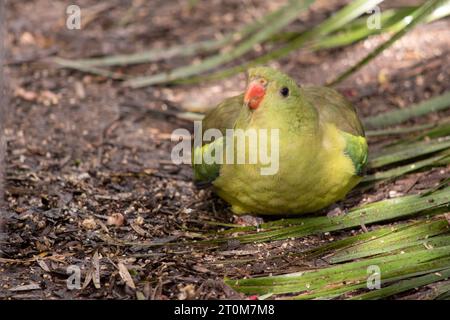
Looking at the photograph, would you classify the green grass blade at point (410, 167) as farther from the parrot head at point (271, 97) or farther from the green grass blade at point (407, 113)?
the parrot head at point (271, 97)

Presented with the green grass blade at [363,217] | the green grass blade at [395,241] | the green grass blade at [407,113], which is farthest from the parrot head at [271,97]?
the green grass blade at [407,113]

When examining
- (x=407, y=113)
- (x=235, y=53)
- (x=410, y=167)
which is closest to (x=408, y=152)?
(x=410, y=167)

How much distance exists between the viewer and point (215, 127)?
4.64 m

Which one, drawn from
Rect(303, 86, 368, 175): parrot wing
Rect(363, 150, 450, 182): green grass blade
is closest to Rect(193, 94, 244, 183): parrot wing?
Rect(303, 86, 368, 175): parrot wing

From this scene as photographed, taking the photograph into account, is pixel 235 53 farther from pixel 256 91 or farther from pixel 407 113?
pixel 256 91

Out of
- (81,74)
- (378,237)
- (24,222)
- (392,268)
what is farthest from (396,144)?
(81,74)

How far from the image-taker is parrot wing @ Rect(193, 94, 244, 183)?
14.7ft

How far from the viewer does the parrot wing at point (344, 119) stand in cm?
444

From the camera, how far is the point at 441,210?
171 inches

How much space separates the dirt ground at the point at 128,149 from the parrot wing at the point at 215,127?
0.29 metres

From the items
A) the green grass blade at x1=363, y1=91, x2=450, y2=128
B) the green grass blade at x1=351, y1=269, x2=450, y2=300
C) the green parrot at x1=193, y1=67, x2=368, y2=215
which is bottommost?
the green grass blade at x1=351, y1=269, x2=450, y2=300

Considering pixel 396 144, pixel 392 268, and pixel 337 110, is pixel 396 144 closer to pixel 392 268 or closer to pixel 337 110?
pixel 337 110

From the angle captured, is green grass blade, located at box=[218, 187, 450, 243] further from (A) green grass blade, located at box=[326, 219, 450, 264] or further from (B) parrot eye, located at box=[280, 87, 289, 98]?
(B) parrot eye, located at box=[280, 87, 289, 98]

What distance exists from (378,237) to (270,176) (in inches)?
25.7
